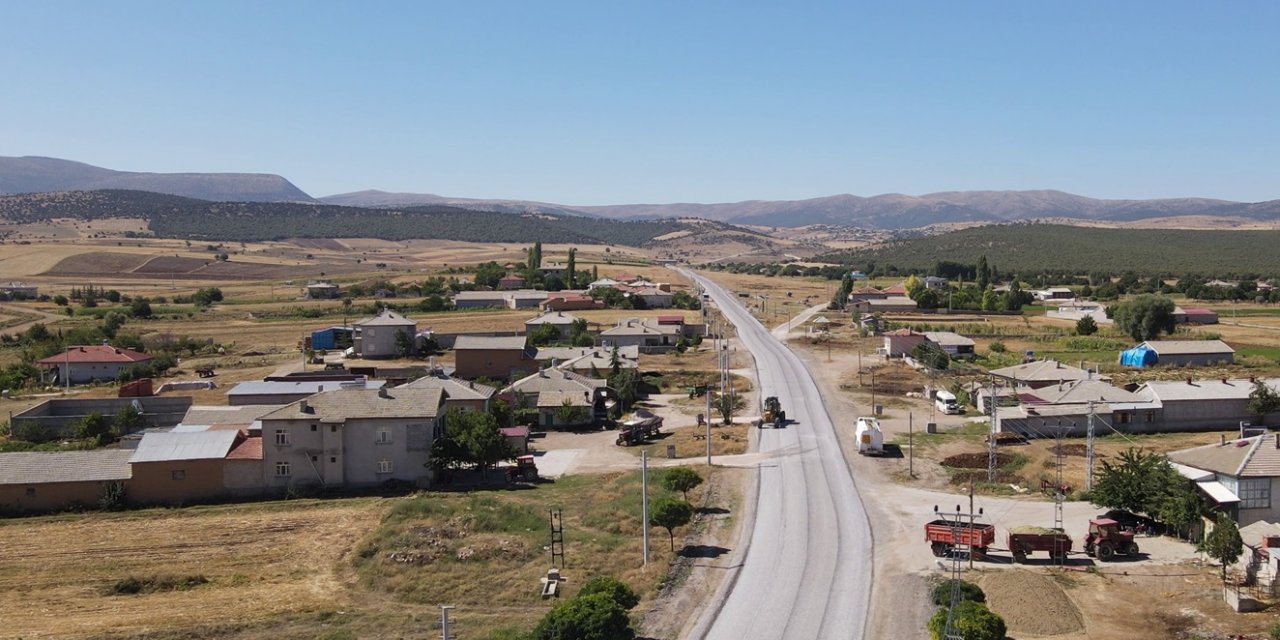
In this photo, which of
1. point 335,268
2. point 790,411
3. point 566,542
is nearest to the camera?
point 566,542

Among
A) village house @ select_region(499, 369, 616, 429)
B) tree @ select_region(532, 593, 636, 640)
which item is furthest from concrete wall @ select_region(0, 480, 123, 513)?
tree @ select_region(532, 593, 636, 640)

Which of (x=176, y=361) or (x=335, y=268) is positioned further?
(x=335, y=268)

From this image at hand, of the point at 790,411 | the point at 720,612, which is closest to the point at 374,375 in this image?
the point at 790,411

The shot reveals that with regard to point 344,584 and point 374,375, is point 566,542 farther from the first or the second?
point 374,375

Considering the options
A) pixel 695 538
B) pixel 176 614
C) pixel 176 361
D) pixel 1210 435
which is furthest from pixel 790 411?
pixel 176 361

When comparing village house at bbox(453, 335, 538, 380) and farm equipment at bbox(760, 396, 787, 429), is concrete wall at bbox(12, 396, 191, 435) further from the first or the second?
farm equipment at bbox(760, 396, 787, 429)

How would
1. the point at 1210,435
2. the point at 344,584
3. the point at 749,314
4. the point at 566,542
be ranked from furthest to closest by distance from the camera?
the point at 749,314, the point at 1210,435, the point at 566,542, the point at 344,584
